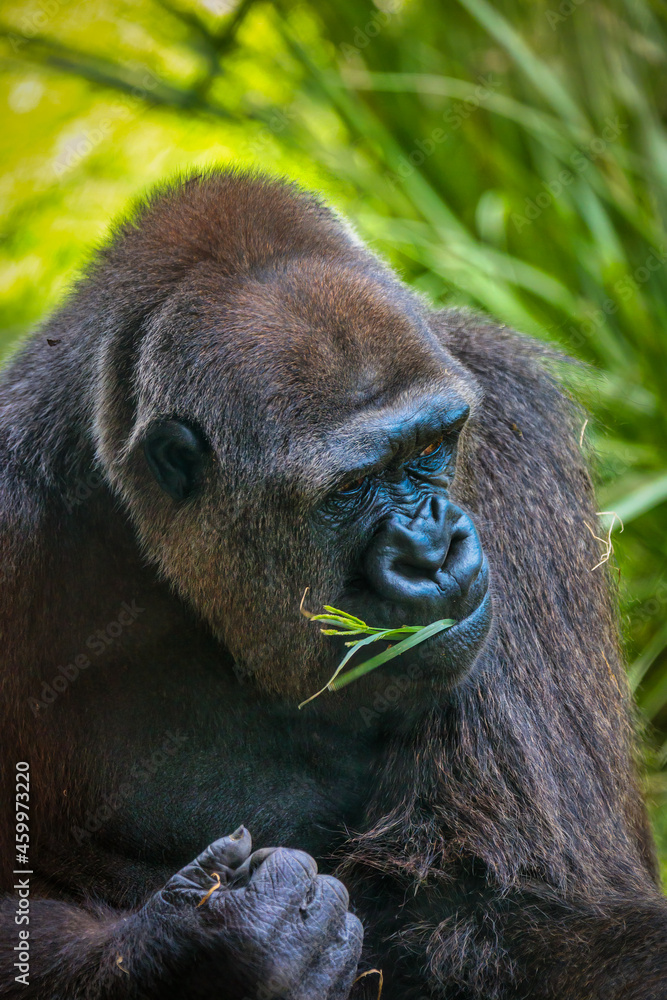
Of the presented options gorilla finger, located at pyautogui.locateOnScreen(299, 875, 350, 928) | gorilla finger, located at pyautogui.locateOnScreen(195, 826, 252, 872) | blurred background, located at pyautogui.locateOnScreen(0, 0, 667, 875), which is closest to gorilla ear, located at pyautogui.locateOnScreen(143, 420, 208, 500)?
gorilla finger, located at pyautogui.locateOnScreen(195, 826, 252, 872)

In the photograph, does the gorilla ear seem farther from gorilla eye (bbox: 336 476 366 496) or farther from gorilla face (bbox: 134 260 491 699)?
gorilla eye (bbox: 336 476 366 496)

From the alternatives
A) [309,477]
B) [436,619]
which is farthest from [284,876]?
[309,477]

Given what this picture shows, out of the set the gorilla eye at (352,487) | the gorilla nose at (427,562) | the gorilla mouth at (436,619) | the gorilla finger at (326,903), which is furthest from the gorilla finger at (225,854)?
the gorilla eye at (352,487)

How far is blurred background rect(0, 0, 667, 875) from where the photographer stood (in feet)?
19.1

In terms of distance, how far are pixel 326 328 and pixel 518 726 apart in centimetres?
135

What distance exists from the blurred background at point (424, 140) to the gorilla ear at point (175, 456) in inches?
116

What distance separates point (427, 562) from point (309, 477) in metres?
0.39

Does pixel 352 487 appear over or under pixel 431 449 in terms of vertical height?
over

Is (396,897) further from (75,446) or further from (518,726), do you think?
(75,446)

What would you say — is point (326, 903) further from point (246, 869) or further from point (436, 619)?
point (436, 619)

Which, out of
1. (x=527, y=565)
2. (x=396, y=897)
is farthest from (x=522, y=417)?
(x=396, y=897)

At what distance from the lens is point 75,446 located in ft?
10.4

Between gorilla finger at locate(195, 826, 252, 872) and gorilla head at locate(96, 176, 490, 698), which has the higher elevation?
gorilla head at locate(96, 176, 490, 698)

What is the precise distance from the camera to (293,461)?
274 centimetres
